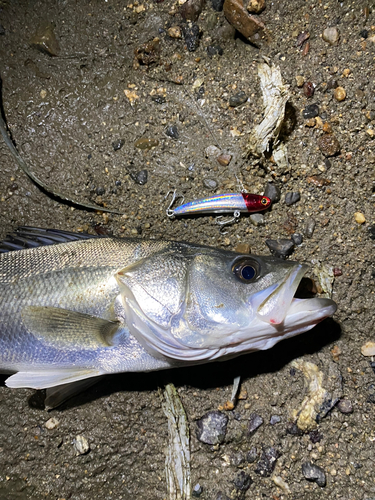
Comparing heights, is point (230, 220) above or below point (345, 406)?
above

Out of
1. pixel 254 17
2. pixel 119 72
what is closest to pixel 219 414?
pixel 119 72

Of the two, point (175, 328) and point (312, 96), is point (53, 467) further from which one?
point (312, 96)

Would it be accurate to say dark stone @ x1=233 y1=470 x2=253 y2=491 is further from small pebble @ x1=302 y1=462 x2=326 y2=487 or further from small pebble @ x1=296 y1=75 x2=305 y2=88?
small pebble @ x1=296 y1=75 x2=305 y2=88

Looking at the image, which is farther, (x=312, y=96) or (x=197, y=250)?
(x=312, y=96)

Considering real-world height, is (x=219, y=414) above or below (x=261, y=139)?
below

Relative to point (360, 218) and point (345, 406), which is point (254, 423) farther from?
point (360, 218)

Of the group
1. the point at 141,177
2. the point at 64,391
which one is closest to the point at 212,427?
the point at 64,391

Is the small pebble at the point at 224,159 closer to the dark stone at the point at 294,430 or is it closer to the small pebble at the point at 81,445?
the dark stone at the point at 294,430

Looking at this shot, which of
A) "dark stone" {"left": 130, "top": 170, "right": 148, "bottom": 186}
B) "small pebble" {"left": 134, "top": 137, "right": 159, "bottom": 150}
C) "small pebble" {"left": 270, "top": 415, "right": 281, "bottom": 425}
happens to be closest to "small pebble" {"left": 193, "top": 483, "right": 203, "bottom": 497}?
"small pebble" {"left": 270, "top": 415, "right": 281, "bottom": 425}
